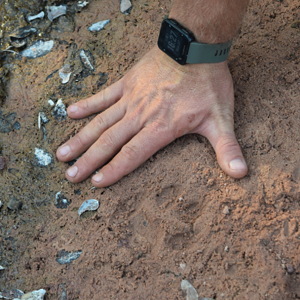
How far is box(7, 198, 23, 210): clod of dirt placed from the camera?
1.55 m

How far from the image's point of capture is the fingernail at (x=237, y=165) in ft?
4.44

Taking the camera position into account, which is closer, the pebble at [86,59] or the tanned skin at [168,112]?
the tanned skin at [168,112]

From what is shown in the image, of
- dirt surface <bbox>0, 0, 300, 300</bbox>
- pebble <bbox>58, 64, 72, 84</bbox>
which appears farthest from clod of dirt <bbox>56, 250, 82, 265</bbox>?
pebble <bbox>58, 64, 72, 84</bbox>

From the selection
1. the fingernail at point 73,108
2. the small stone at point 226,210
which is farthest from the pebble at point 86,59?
the small stone at point 226,210

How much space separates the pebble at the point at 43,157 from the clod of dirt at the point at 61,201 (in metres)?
0.21

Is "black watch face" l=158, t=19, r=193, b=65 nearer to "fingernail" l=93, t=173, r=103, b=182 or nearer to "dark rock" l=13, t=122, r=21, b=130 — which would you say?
"fingernail" l=93, t=173, r=103, b=182

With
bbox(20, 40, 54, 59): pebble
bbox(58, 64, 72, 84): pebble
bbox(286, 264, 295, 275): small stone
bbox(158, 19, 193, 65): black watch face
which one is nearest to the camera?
bbox(286, 264, 295, 275): small stone

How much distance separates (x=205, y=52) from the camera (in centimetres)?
146

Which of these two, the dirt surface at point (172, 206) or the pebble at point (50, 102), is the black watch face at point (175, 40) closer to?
the dirt surface at point (172, 206)

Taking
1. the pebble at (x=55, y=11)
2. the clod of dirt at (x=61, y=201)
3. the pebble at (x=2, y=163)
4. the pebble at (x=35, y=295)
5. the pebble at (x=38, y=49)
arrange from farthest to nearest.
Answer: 1. the pebble at (x=55, y=11)
2. the pebble at (x=38, y=49)
3. the pebble at (x=2, y=163)
4. the clod of dirt at (x=61, y=201)
5. the pebble at (x=35, y=295)

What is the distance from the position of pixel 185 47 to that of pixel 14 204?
120 centimetres

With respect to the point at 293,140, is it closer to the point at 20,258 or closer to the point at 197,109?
the point at 197,109

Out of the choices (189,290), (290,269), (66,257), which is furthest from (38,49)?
(290,269)

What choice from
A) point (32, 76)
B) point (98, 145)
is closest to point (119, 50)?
point (32, 76)
